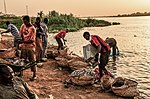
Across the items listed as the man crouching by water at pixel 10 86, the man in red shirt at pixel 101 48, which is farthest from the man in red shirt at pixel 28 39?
the man crouching by water at pixel 10 86

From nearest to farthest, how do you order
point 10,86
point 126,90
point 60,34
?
1. point 10,86
2. point 126,90
3. point 60,34

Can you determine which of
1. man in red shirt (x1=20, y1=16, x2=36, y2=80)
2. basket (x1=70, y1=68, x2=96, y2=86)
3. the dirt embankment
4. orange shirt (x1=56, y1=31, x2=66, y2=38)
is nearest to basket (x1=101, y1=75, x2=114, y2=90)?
the dirt embankment

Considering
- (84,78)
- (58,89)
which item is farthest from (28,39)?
(84,78)

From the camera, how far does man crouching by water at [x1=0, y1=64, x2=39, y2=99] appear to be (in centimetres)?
406

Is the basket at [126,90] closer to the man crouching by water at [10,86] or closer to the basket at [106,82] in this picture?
the basket at [106,82]

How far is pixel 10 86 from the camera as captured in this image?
4219 mm

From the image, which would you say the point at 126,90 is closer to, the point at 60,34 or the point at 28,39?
the point at 28,39

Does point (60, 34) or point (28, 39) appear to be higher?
point (28, 39)

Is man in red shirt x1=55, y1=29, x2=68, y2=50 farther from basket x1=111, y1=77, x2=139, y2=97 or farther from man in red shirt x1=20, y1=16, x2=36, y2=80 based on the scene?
basket x1=111, y1=77, x2=139, y2=97

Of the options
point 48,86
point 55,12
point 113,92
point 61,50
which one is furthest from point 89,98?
point 55,12

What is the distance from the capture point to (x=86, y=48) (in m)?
8.30

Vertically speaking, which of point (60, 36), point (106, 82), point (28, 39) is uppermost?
point (28, 39)

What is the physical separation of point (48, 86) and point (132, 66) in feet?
26.5

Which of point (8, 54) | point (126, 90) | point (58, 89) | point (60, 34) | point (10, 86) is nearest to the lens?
point (10, 86)
